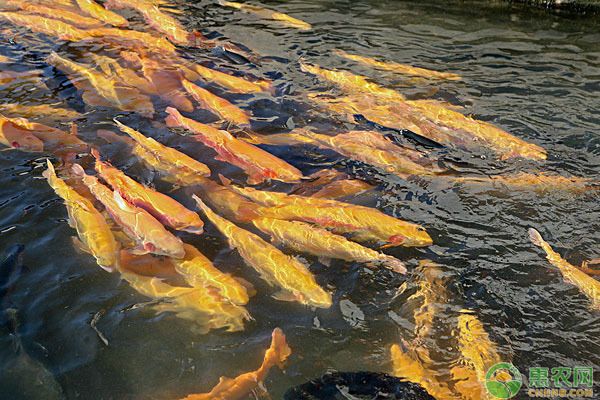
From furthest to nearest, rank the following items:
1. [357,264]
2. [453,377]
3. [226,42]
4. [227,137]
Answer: [226,42] < [227,137] < [357,264] < [453,377]

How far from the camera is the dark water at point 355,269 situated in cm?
437

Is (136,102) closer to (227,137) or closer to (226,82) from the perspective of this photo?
(226,82)

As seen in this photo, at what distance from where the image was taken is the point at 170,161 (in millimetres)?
6488

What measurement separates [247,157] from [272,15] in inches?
245

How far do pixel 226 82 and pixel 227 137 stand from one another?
208cm

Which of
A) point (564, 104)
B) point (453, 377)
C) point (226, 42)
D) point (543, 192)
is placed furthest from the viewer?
point (226, 42)

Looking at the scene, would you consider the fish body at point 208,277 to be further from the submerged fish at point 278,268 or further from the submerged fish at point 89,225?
the submerged fish at point 89,225

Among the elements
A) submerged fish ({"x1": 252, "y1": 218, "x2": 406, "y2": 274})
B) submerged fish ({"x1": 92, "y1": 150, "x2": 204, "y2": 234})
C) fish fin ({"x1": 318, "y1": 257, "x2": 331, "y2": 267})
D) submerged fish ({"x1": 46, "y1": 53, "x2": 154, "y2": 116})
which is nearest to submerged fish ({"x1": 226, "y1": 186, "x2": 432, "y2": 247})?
submerged fish ({"x1": 252, "y1": 218, "x2": 406, "y2": 274})

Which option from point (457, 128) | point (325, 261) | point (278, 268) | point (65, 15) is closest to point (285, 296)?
point (278, 268)

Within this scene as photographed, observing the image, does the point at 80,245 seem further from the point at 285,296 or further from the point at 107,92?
the point at 107,92

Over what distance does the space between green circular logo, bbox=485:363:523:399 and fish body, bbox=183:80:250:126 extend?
4.59 m

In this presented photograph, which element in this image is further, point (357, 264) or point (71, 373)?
point (357, 264)

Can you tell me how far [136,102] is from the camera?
26.5 ft

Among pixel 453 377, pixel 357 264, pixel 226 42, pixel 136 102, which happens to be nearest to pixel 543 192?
pixel 357 264
